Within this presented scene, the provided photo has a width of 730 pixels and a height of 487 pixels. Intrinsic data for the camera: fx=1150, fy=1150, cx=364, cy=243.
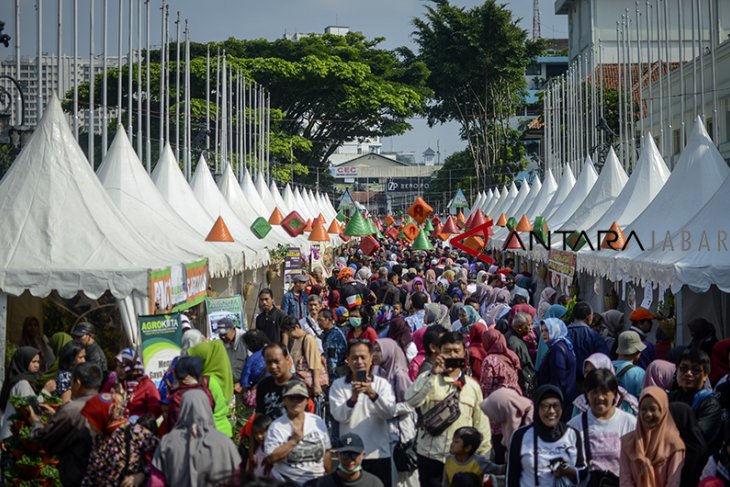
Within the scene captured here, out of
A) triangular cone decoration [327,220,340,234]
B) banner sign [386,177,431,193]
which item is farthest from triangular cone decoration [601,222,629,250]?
banner sign [386,177,431,193]

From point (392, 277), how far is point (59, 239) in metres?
8.77

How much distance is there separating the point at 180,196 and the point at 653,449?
14.2 meters

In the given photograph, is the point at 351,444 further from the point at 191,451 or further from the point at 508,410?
the point at 508,410

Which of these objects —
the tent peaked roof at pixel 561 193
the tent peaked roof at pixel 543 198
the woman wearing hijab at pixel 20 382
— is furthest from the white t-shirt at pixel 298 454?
the tent peaked roof at pixel 543 198

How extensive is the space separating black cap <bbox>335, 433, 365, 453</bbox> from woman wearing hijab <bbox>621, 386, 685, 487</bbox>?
1.55 metres

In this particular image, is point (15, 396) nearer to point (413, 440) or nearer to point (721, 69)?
point (413, 440)

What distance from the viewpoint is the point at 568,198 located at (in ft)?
92.6

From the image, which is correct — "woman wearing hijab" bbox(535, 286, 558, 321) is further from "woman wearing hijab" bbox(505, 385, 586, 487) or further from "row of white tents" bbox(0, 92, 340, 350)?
"woman wearing hijab" bbox(505, 385, 586, 487)

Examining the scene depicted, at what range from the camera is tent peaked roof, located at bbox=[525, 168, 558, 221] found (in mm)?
34722

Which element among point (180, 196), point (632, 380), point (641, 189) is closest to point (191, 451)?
point (632, 380)

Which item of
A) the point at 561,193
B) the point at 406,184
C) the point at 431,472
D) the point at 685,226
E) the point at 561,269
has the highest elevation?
the point at 406,184

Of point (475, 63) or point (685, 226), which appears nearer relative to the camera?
point (685, 226)

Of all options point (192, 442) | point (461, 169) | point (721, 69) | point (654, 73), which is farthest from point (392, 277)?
point (461, 169)

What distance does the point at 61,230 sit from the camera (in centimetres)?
1229
